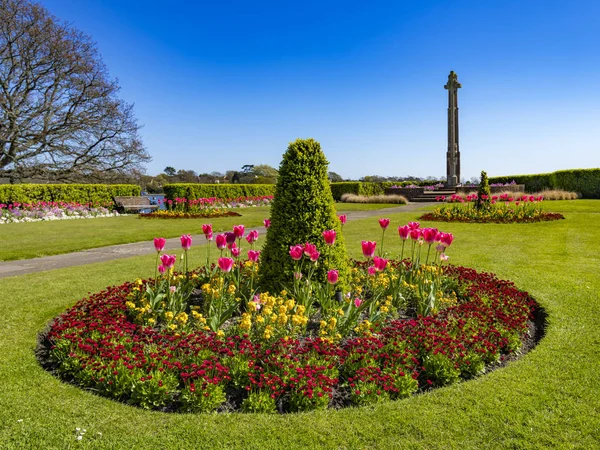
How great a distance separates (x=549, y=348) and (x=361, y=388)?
6.52 feet

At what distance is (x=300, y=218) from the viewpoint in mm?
4789

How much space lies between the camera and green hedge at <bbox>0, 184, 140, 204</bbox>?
66.7 ft

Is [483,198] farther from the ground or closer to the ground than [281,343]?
farther from the ground

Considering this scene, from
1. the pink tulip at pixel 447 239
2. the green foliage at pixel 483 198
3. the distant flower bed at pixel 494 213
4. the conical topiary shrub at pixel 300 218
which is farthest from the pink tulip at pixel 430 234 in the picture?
the green foliage at pixel 483 198

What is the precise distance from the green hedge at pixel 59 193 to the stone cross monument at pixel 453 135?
871 inches

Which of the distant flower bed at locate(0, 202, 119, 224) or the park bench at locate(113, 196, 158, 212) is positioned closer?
the distant flower bed at locate(0, 202, 119, 224)

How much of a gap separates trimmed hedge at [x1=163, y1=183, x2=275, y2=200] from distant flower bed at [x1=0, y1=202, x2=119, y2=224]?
3.20 meters

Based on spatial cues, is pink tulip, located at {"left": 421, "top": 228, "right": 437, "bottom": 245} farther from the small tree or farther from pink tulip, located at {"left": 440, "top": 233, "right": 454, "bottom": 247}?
the small tree

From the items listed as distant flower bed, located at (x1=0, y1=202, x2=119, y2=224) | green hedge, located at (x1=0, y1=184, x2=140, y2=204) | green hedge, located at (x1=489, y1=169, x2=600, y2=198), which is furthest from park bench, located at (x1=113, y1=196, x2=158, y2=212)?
green hedge, located at (x1=489, y1=169, x2=600, y2=198)

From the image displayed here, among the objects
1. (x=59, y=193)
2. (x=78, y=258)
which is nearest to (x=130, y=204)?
(x=59, y=193)

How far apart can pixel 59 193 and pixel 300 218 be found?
70.8 feet

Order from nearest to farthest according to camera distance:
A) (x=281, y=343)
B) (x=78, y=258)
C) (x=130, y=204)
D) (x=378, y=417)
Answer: (x=378, y=417), (x=281, y=343), (x=78, y=258), (x=130, y=204)

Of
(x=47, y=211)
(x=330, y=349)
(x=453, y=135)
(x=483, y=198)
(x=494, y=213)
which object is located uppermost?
(x=453, y=135)

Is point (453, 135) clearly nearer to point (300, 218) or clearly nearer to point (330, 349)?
point (300, 218)
